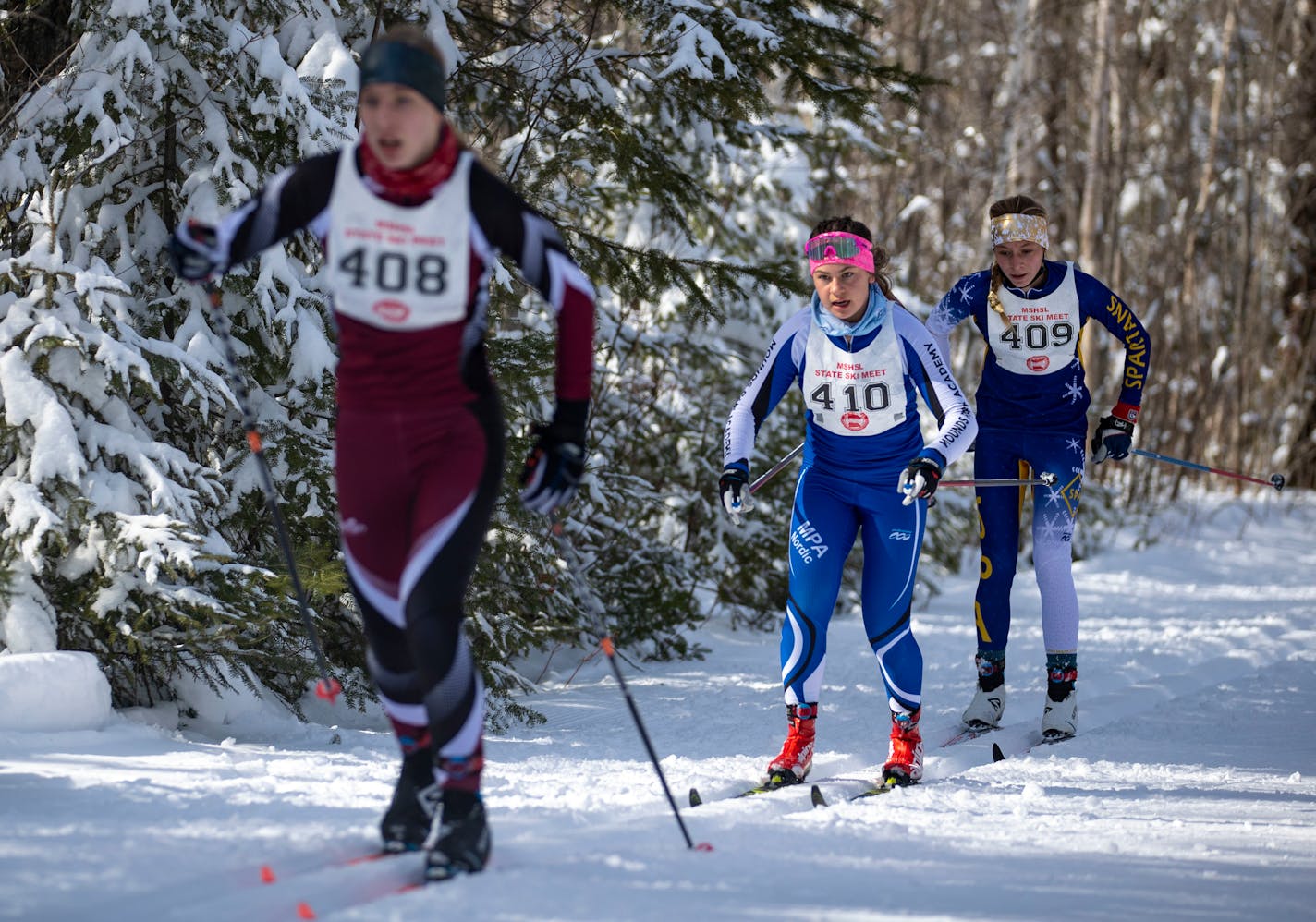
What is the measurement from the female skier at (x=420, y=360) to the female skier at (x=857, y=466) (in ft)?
5.46

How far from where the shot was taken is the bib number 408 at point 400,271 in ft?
10.3

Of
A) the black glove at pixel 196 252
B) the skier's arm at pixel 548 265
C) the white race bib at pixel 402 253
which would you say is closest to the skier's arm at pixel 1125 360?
the skier's arm at pixel 548 265

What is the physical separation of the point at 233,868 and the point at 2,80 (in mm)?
3828

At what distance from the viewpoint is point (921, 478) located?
14.9ft

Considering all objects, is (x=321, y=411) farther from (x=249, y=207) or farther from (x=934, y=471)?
(x=934, y=471)

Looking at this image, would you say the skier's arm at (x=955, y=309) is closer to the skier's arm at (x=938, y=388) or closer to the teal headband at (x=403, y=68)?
the skier's arm at (x=938, y=388)

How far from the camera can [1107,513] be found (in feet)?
44.8

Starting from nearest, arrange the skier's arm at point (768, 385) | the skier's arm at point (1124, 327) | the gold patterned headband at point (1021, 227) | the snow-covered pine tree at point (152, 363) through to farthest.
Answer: the snow-covered pine tree at point (152, 363)
the skier's arm at point (768, 385)
the gold patterned headband at point (1021, 227)
the skier's arm at point (1124, 327)

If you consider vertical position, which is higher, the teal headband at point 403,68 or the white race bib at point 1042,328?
the teal headband at point 403,68

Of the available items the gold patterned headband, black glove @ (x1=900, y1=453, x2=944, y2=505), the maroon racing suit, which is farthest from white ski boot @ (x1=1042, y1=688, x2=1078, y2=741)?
the maroon racing suit

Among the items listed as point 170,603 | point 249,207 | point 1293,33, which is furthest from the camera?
point 1293,33

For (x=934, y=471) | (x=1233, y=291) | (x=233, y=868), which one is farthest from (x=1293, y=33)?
(x=233, y=868)

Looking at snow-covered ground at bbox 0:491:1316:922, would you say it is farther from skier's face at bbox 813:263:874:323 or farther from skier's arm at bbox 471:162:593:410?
skier's face at bbox 813:263:874:323

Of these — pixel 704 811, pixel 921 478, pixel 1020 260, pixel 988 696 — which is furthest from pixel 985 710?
pixel 704 811
